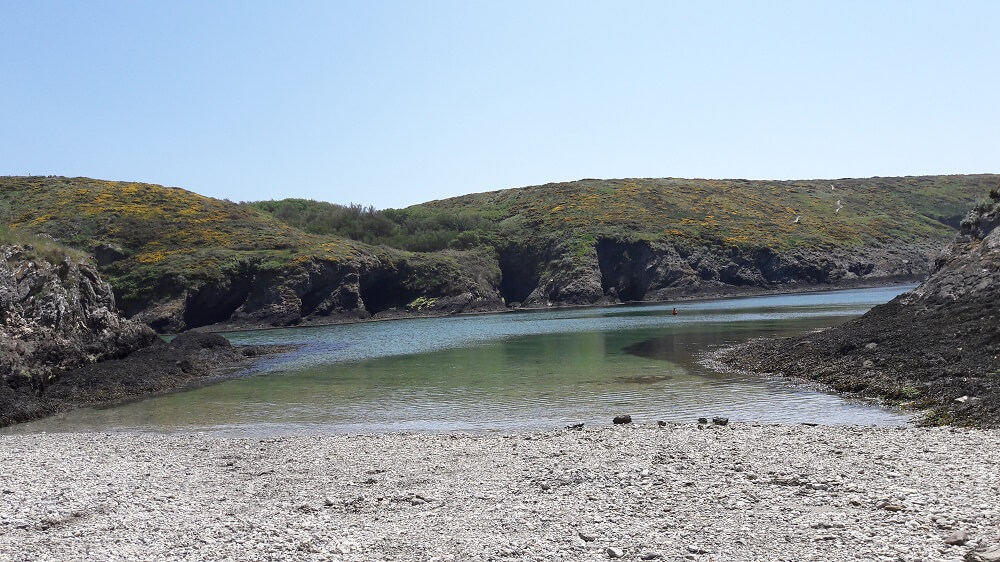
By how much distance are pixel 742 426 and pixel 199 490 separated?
12.9m

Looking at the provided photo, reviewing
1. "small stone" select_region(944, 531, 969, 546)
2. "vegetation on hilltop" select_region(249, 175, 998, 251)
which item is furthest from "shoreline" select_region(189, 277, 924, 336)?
"small stone" select_region(944, 531, 969, 546)

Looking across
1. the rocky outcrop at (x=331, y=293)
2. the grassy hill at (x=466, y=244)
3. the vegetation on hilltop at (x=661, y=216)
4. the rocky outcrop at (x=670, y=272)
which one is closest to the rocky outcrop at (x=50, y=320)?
the grassy hill at (x=466, y=244)

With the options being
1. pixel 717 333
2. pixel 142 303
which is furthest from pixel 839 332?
pixel 142 303

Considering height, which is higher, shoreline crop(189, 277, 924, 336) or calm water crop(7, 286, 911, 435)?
shoreline crop(189, 277, 924, 336)

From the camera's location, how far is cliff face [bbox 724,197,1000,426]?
61.0 feet

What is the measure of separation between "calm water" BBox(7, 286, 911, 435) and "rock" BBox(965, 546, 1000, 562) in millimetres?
10541

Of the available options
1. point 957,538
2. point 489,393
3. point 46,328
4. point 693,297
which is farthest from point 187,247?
point 957,538

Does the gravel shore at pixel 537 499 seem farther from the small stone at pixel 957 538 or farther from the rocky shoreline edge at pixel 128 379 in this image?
the rocky shoreline edge at pixel 128 379

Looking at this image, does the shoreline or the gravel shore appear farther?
the shoreline

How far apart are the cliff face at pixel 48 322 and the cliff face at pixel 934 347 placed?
29.9 meters

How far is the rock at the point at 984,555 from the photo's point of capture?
752cm

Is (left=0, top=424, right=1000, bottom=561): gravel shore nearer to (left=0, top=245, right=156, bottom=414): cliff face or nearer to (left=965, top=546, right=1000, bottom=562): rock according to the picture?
(left=965, top=546, right=1000, bottom=562): rock

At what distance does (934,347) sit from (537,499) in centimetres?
1800

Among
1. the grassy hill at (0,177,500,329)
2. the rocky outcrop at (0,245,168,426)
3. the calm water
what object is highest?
the grassy hill at (0,177,500,329)
